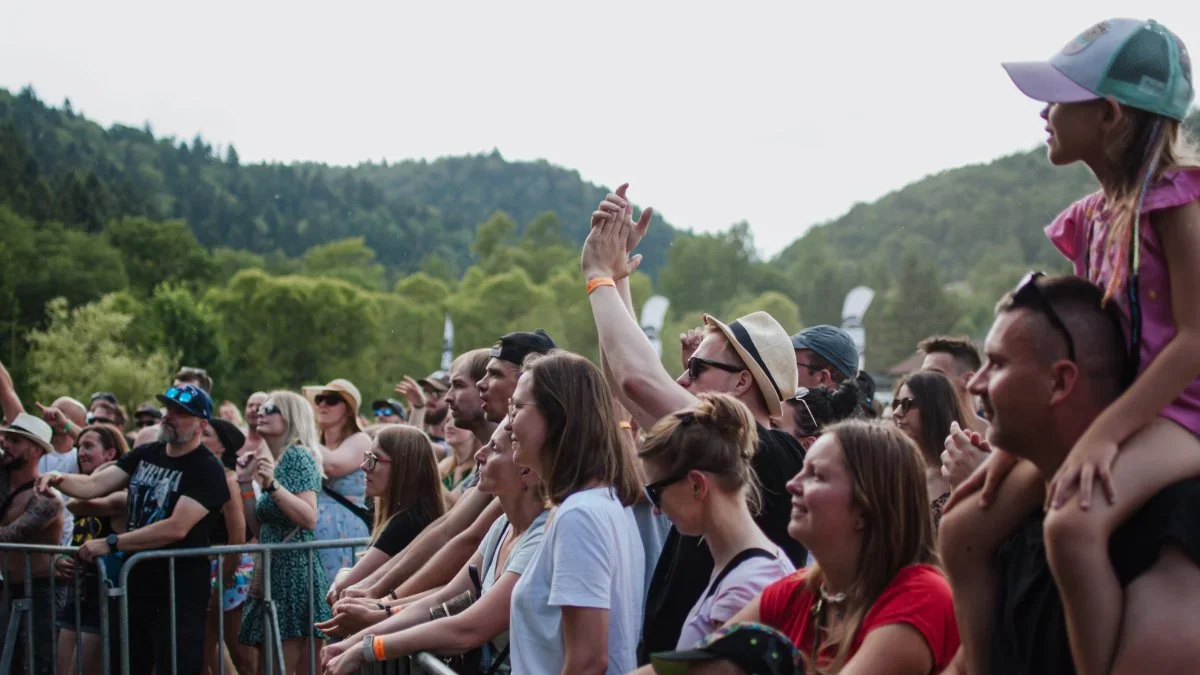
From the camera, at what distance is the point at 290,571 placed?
7859mm

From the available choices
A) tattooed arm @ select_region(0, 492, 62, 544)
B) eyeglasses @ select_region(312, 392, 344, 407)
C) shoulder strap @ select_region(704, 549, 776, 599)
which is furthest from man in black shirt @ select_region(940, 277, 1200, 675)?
tattooed arm @ select_region(0, 492, 62, 544)

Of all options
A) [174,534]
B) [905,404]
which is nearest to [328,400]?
[174,534]

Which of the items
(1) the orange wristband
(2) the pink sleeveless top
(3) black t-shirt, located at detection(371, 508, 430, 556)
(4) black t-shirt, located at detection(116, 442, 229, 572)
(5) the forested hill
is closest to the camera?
(2) the pink sleeveless top

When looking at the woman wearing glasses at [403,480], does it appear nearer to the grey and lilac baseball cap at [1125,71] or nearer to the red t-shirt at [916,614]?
the red t-shirt at [916,614]

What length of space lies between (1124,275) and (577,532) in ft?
6.38

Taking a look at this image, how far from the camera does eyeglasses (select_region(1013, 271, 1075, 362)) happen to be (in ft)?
7.48

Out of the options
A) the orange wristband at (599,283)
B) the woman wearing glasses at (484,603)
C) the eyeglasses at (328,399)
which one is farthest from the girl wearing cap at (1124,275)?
the eyeglasses at (328,399)

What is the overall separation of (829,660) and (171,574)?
5570mm

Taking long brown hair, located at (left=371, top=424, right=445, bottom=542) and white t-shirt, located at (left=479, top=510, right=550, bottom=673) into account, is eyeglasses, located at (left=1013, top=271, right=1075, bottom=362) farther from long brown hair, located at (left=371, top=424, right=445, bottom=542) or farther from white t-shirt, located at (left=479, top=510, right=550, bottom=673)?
long brown hair, located at (left=371, top=424, right=445, bottom=542)

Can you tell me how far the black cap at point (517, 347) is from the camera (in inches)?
199

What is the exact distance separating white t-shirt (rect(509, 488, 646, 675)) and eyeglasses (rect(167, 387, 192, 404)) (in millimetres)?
4463

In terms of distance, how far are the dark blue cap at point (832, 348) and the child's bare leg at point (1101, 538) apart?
3450mm

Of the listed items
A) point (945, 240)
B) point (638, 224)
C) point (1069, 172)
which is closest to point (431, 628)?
point (638, 224)

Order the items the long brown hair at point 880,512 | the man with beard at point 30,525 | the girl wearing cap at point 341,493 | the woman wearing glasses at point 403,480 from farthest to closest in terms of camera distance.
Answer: the man with beard at point 30,525 < the girl wearing cap at point 341,493 < the woman wearing glasses at point 403,480 < the long brown hair at point 880,512
